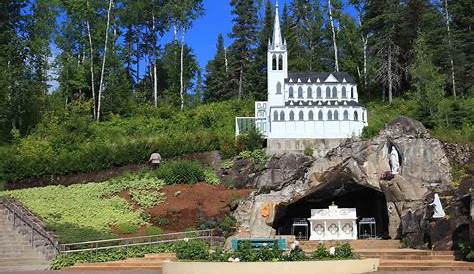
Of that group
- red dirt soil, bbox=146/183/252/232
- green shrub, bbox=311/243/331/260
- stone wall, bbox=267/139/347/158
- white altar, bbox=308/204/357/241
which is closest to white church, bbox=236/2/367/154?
stone wall, bbox=267/139/347/158

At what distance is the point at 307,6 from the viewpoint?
221 feet

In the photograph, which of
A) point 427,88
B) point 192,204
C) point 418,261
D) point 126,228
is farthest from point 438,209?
point 427,88

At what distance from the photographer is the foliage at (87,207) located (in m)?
27.4

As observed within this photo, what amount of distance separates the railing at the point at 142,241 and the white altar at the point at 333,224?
19.9 ft

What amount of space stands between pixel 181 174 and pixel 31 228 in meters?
12.2

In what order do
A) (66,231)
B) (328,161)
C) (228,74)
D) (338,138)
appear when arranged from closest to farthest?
(66,231)
(328,161)
(338,138)
(228,74)

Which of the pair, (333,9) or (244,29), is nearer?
(333,9)

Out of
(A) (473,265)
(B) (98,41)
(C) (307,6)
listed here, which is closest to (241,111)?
(B) (98,41)

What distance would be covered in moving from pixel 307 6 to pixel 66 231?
4848 cm

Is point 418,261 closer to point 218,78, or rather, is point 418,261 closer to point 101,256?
point 101,256

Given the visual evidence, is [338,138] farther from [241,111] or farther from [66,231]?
[66,231]

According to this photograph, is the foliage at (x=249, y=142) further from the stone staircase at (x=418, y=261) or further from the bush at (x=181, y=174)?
the stone staircase at (x=418, y=261)

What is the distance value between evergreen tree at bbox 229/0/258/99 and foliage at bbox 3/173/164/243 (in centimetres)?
3039

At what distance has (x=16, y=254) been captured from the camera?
2459 centimetres
